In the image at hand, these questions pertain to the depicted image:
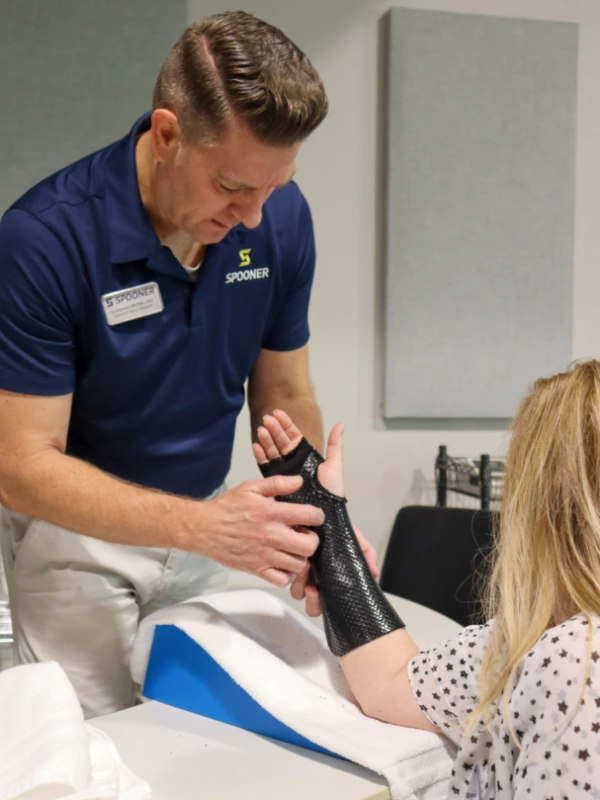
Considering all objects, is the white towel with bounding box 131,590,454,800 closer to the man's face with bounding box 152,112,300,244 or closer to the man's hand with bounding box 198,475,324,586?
the man's hand with bounding box 198,475,324,586

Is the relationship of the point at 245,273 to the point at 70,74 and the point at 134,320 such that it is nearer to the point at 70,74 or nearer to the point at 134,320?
the point at 134,320

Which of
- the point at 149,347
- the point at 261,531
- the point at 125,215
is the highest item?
the point at 125,215

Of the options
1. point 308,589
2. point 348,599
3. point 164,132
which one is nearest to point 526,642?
point 348,599

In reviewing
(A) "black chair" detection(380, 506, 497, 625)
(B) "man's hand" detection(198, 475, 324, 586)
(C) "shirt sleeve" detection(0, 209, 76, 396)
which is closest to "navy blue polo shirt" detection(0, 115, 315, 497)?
(C) "shirt sleeve" detection(0, 209, 76, 396)

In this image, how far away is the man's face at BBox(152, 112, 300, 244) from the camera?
130cm

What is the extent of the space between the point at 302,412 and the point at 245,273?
33 centimetres

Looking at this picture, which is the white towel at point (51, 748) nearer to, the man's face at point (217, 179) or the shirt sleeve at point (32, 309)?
the shirt sleeve at point (32, 309)

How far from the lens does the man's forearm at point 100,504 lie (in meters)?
1.29

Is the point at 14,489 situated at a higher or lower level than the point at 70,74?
lower

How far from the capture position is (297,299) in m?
1.72

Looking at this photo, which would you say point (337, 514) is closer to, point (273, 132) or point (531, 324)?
point (273, 132)

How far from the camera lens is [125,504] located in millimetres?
1306

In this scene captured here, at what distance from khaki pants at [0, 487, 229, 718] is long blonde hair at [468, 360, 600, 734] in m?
0.70

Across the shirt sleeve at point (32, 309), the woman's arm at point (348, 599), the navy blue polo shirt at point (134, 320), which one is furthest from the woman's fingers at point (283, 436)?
the shirt sleeve at point (32, 309)
